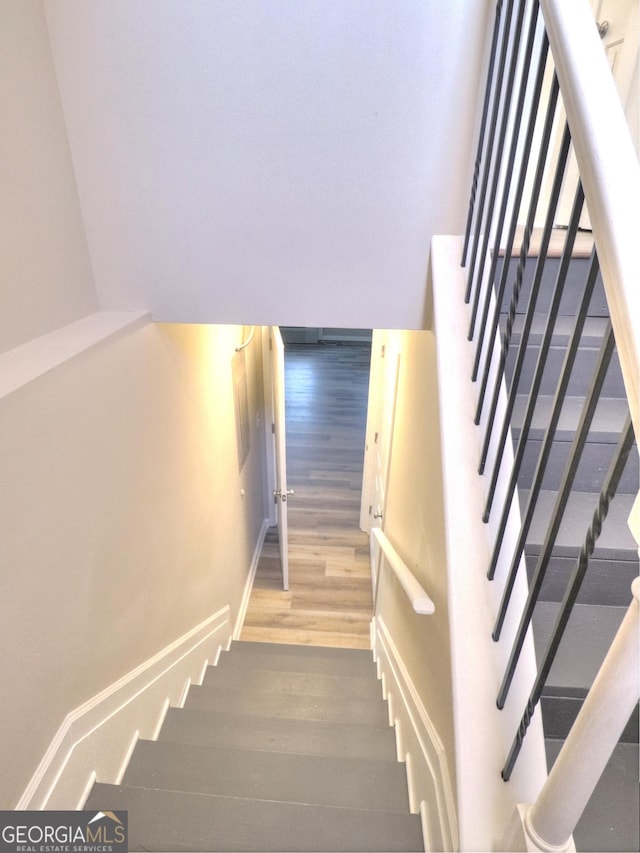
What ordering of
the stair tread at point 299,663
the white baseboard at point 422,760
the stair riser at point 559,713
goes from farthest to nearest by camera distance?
the stair tread at point 299,663
the white baseboard at point 422,760
the stair riser at point 559,713

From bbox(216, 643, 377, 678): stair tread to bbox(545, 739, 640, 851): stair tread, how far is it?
1834 millimetres

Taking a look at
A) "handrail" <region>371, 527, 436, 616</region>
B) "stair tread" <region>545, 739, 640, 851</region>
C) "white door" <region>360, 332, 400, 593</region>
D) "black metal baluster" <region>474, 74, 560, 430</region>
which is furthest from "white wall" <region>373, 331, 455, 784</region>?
"black metal baluster" <region>474, 74, 560, 430</region>

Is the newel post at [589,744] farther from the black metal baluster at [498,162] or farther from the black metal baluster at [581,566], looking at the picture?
the black metal baluster at [498,162]

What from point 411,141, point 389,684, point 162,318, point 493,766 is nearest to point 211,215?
point 162,318

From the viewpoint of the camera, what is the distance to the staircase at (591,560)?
92 centimetres

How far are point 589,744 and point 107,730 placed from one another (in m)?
1.48

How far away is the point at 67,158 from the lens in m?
1.54

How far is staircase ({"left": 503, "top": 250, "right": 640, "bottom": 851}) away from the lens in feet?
3.01

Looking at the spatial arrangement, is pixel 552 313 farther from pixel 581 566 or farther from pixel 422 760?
pixel 422 760

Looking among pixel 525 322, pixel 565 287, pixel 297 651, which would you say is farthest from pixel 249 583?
pixel 525 322

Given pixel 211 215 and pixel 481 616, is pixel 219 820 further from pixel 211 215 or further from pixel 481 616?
pixel 211 215

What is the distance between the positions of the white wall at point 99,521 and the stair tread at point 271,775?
1.12 ft

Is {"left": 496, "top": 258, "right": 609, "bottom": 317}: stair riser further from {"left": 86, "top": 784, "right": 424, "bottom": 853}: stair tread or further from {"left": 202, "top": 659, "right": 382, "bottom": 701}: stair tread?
{"left": 202, "top": 659, "right": 382, "bottom": 701}: stair tread

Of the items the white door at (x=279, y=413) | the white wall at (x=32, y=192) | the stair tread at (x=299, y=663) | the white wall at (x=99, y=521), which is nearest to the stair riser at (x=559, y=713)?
the white wall at (x=99, y=521)
